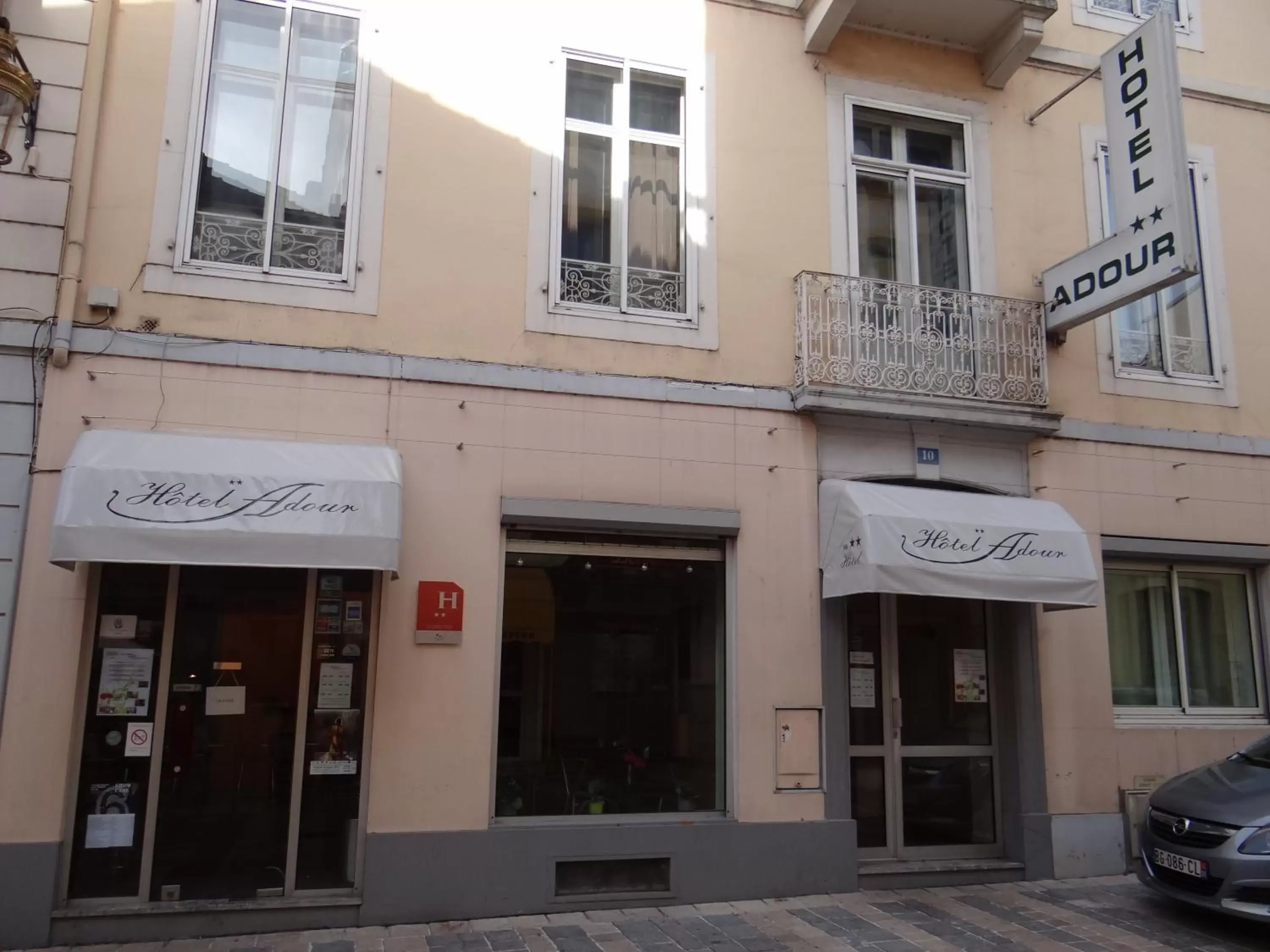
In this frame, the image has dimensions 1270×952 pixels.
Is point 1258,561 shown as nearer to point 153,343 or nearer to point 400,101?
point 400,101

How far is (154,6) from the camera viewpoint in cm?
738

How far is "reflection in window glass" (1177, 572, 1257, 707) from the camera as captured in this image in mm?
9227

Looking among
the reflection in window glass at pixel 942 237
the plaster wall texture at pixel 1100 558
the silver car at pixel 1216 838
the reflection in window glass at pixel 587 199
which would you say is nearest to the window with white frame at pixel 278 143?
the reflection in window glass at pixel 587 199

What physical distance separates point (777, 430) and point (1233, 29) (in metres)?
6.88

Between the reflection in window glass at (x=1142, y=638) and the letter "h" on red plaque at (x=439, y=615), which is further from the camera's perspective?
the reflection in window glass at (x=1142, y=638)

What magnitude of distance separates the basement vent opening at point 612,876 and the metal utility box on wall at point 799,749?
111 cm

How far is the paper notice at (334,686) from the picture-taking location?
700 centimetres

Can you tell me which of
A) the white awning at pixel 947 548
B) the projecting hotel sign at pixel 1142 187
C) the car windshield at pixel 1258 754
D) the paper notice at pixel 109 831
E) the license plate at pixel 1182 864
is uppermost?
the projecting hotel sign at pixel 1142 187

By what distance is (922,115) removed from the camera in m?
9.20

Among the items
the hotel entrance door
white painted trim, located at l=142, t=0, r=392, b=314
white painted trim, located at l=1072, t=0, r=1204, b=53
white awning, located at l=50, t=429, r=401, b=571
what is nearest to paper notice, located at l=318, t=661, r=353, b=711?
white awning, located at l=50, t=429, r=401, b=571

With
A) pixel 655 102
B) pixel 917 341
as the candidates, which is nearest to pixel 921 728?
pixel 917 341

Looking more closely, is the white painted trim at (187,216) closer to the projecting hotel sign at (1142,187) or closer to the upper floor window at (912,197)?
the upper floor window at (912,197)

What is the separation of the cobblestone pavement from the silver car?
312mm

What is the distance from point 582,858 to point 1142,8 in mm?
9760
